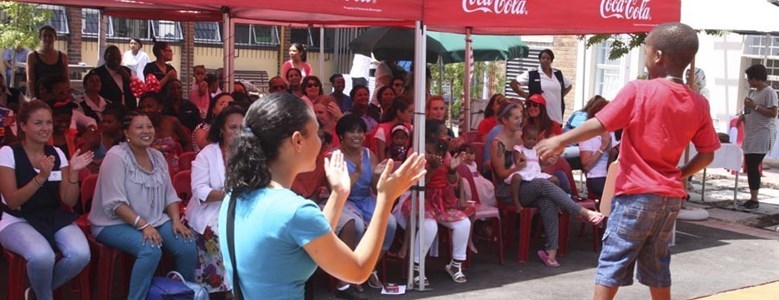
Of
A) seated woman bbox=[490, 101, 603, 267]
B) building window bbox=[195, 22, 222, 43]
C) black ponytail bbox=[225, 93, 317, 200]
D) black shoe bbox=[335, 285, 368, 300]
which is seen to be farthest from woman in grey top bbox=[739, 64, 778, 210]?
building window bbox=[195, 22, 222, 43]

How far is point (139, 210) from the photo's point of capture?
5613mm

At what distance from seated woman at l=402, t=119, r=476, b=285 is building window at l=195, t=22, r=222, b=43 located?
16770 mm

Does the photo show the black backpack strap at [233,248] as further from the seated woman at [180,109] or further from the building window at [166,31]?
the building window at [166,31]

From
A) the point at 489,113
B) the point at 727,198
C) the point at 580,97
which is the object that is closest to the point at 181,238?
the point at 489,113

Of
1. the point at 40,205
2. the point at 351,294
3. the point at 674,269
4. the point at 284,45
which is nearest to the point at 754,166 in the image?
the point at 674,269

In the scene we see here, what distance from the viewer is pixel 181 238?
5688 millimetres

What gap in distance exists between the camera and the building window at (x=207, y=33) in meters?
22.7

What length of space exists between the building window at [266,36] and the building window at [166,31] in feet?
6.51

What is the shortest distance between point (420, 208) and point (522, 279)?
3.70 feet

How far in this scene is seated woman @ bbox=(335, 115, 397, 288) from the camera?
6.36m

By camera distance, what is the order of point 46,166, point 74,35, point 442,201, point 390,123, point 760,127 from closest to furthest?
point 46,166, point 442,201, point 390,123, point 760,127, point 74,35

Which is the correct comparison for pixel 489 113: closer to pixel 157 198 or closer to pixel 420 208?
pixel 420 208

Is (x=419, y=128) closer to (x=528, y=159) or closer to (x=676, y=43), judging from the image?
(x=528, y=159)

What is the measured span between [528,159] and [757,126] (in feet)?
14.8
